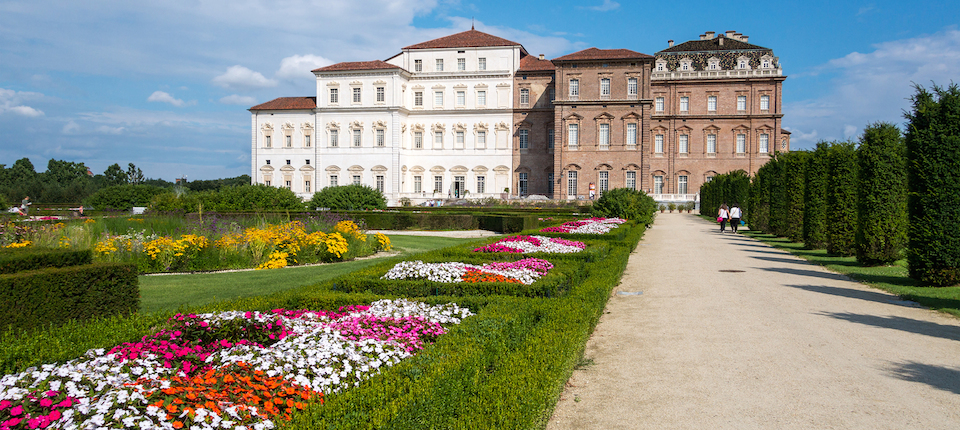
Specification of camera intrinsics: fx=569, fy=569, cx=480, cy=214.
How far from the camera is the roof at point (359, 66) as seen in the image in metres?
51.7

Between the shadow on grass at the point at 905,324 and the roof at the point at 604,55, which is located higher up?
the roof at the point at 604,55

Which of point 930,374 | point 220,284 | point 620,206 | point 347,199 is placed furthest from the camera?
point 347,199

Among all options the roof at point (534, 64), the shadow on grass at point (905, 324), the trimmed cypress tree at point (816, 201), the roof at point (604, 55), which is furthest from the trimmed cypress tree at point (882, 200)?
the roof at point (534, 64)

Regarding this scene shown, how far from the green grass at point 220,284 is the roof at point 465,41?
44.6m

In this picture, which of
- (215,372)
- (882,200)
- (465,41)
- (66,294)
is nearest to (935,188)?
(882,200)

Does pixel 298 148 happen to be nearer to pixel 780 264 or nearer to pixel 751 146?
pixel 751 146

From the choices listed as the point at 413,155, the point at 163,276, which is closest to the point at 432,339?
the point at 163,276

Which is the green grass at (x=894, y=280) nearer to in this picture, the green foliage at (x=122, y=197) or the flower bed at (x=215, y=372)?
the flower bed at (x=215, y=372)

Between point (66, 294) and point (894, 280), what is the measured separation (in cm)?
1221

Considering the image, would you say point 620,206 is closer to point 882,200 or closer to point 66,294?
point 882,200

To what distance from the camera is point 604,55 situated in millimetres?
48125

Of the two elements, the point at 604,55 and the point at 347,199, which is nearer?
the point at 347,199

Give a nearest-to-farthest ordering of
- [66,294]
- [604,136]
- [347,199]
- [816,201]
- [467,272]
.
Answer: [66,294]
[467,272]
[816,201]
[347,199]
[604,136]

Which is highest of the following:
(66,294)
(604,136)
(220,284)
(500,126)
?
(500,126)
